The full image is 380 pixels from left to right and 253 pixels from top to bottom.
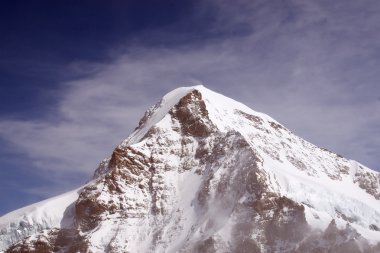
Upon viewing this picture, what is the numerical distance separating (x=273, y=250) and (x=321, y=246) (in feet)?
43.0

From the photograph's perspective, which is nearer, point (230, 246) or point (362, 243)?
point (362, 243)

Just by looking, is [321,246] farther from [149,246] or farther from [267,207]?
[149,246]

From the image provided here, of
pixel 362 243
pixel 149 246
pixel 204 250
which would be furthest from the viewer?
pixel 149 246

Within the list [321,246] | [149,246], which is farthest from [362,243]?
[149,246]

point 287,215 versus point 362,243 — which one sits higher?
point 287,215

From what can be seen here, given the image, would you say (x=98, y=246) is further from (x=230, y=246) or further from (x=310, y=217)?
(x=310, y=217)

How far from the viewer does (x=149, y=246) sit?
654ft

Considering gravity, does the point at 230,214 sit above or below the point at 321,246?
above

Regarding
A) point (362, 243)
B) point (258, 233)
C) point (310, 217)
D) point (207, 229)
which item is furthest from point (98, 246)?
point (362, 243)

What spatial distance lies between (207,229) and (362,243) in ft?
135

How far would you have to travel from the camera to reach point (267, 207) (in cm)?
19662

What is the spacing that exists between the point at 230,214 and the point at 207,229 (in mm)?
7481

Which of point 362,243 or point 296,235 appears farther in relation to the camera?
point 296,235

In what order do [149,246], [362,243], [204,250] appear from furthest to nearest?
[149,246] < [204,250] < [362,243]
